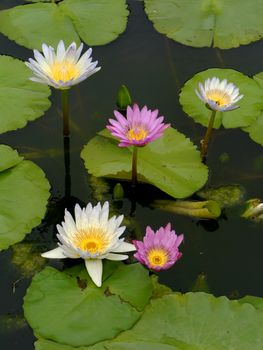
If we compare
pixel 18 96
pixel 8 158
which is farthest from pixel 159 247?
pixel 18 96

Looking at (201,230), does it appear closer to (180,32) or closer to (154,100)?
(154,100)

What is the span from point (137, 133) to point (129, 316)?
798 mm

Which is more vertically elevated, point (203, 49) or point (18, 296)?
point (203, 49)

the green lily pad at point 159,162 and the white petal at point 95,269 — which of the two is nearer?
the white petal at point 95,269

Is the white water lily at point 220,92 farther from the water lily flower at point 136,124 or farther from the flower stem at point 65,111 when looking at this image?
the flower stem at point 65,111

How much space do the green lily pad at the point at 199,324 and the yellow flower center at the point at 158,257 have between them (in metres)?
0.14

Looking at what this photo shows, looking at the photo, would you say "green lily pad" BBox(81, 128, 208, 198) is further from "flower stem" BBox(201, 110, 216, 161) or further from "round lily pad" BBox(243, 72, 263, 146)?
"round lily pad" BBox(243, 72, 263, 146)

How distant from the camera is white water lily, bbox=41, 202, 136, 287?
2.19m

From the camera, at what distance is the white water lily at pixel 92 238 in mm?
2186

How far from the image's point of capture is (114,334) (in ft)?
6.64

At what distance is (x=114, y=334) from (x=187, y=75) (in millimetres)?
1641

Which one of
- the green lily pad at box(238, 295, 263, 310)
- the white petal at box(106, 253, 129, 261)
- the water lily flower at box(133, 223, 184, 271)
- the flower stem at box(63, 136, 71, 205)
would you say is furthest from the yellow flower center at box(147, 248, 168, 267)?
the flower stem at box(63, 136, 71, 205)

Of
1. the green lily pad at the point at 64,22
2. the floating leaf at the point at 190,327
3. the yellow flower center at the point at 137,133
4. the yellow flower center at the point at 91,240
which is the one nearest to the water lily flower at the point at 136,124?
the yellow flower center at the point at 137,133

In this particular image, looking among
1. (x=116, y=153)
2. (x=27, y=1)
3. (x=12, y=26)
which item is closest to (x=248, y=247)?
(x=116, y=153)
